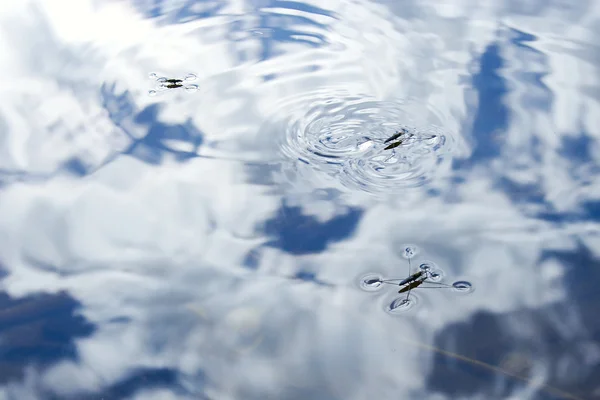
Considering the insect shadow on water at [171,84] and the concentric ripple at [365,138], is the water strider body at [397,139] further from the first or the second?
the insect shadow on water at [171,84]

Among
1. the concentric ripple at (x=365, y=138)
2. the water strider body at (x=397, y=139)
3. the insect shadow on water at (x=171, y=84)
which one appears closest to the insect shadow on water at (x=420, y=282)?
the concentric ripple at (x=365, y=138)

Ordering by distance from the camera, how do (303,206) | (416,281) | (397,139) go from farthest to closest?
(397,139) → (303,206) → (416,281)

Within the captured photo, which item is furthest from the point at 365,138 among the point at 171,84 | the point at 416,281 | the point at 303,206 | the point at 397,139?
the point at 171,84

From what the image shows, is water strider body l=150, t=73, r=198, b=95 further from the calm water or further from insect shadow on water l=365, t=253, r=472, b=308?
insect shadow on water l=365, t=253, r=472, b=308

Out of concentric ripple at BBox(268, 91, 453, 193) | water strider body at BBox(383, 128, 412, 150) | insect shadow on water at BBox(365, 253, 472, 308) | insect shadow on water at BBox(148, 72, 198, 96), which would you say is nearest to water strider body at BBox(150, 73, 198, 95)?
insect shadow on water at BBox(148, 72, 198, 96)

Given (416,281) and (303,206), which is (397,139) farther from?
(416,281)
